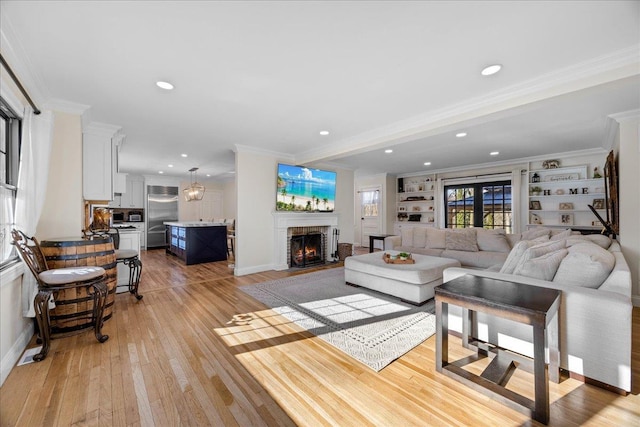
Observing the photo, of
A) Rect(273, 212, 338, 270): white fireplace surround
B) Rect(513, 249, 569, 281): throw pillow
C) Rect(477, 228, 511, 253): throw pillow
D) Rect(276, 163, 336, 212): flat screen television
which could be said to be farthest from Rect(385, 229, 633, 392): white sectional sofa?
Rect(276, 163, 336, 212): flat screen television

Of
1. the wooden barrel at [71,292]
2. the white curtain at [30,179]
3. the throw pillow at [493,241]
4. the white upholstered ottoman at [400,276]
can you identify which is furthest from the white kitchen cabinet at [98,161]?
the throw pillow at [493,241]

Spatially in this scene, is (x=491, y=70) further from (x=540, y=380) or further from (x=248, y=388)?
(x=248, y=388)

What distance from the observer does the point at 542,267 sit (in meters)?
2.19

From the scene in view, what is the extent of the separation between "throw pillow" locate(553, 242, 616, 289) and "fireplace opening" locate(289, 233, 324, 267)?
14.3 ft

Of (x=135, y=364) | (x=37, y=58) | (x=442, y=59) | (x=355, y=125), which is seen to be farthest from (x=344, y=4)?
(x=135, y=364)

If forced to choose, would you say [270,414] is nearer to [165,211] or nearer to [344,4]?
[344,4]

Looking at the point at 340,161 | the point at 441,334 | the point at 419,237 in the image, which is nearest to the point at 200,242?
the point at 340,161

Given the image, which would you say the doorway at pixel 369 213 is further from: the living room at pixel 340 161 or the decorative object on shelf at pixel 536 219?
the decorative object on shelf at pixel 536 219

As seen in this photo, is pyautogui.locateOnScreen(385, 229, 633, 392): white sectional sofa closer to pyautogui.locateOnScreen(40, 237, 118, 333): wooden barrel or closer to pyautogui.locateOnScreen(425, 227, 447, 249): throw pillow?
pyautogui.locateOnScreen(425, 227, 447, 249): throw pillow

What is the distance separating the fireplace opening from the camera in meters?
5.73

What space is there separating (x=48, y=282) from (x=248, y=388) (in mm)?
1923

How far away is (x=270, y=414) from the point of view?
155 centimetres

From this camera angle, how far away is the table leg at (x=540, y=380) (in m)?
1.47

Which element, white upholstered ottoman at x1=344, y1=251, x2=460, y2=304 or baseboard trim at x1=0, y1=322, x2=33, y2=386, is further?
white upholstered ottoman at x1=344, y1=251, x2=460, y2=304
